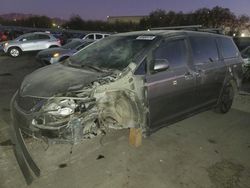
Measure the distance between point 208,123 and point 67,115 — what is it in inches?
129

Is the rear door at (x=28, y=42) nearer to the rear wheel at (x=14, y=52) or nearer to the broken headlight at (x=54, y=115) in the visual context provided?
the rear wheel at (x=14, y=52)

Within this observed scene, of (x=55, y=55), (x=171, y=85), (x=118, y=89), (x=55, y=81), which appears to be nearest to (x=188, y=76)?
(x=171, y=85)

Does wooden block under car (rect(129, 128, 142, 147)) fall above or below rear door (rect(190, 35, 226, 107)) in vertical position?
below

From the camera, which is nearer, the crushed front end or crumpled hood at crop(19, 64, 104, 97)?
the crushed front end

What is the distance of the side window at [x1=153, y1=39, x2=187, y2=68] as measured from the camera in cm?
436

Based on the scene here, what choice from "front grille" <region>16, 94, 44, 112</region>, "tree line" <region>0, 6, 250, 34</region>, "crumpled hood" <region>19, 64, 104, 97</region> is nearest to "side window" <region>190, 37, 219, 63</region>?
"crumpled hood" <region>19, 64, 104, 97</region>

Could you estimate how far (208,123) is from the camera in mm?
5715

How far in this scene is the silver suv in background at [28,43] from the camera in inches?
656

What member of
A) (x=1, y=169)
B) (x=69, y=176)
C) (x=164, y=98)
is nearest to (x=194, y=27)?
(x=164, y=98)

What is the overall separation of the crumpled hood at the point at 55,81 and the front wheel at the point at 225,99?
3073 millimetres

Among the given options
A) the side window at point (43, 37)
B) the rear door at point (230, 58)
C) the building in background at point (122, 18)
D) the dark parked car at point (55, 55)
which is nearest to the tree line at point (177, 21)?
the building in background at point (122, 18)

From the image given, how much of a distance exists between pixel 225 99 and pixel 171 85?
7.35 feet

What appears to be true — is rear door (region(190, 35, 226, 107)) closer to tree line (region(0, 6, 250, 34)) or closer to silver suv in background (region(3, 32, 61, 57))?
silver suv in background (region(3, 32, 61, 57))

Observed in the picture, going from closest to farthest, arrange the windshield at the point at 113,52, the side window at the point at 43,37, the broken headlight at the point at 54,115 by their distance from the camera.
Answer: the broken headlight at the point at 54,115 < the windshield at the point at 113,52 < the side window at the point at 43,37
